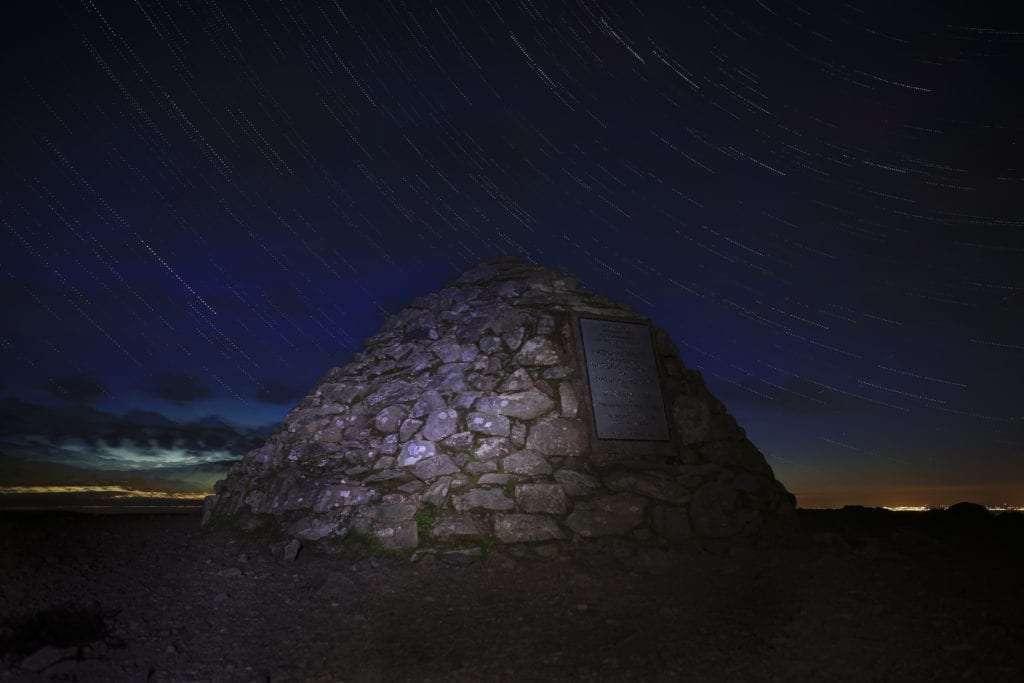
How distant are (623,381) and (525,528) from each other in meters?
2.44

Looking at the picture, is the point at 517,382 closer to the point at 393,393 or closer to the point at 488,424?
the point at 488,424

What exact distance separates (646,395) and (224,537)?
5645 millimetres

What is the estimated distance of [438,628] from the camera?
5219 millimetres

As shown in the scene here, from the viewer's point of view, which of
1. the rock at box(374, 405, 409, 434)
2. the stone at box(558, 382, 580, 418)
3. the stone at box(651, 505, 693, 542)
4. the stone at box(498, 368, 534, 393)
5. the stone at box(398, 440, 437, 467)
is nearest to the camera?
the stone at box(651, 505, 693, 542)

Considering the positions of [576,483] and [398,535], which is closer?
[398,535]

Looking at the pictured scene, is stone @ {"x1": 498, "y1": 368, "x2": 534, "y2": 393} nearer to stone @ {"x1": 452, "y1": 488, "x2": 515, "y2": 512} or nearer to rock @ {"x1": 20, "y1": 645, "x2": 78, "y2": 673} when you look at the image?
stone @ {"x1": 452, "y1": 488, "x2": 515, "y2": 512}

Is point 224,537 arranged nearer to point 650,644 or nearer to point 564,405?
point 564,405

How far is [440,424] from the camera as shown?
26.3 ft

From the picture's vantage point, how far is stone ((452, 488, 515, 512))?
723 centimetres

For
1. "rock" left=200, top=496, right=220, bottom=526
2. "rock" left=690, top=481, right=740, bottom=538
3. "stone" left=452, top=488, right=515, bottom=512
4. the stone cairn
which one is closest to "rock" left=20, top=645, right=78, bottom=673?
the stone cairn

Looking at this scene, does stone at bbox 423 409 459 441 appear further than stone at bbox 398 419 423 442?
No

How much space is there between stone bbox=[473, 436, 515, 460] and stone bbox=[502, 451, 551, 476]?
0.09 meters

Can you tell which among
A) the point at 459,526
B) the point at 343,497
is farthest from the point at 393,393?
the point at 459,526

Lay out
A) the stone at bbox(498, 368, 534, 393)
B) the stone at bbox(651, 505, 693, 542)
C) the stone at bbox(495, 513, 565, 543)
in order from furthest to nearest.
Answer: the stone at bbox(498, 368, 534, 393) < the stone at bbox(651, 505, 693, 542) < the stone at bbox(495, 513, 565, 543)
